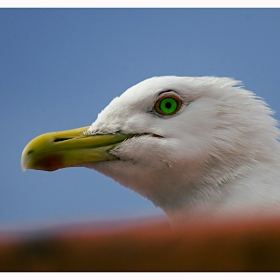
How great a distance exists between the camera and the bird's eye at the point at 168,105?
2.46 meters

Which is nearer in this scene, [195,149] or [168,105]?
[195,149]

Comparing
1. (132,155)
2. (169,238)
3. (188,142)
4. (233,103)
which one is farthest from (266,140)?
(169,238)

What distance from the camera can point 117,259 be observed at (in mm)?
773

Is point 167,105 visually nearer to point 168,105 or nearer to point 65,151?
point 168,105

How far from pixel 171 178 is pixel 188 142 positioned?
21 centimetres

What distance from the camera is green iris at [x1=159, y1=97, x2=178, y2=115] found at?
2.46 meters

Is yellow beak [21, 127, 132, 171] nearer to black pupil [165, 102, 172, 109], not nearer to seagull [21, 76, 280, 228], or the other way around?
seagull [21, 76, 280, 228]

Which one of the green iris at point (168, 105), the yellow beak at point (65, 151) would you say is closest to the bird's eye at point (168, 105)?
the green iris at point (168, 105)

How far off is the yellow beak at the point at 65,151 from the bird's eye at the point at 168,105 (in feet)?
0.77

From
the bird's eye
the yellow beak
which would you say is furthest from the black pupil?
the yellow beak

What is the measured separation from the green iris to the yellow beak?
0.81ft

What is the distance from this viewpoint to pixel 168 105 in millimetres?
2469

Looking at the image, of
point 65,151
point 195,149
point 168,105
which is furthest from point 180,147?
point 65,151

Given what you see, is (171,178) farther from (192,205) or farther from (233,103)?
(233,103)
